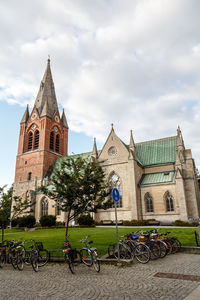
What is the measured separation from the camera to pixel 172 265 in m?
8.36

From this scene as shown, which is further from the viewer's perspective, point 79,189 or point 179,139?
point 179,139

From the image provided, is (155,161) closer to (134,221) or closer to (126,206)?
(126,206)

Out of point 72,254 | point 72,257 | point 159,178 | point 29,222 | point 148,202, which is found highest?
point 159,178

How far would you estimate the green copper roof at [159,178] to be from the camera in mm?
32487

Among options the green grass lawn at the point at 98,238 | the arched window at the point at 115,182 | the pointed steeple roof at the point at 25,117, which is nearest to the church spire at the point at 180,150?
the arched window at the point at 115,182

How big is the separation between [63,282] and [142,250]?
13.0 ft

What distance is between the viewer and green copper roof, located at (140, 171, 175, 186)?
1279 inches

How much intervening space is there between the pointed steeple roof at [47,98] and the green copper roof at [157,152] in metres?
24.6

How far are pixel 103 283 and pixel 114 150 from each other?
3104 centimetres

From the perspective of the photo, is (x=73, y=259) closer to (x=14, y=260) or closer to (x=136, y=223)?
(x=14, y=260)

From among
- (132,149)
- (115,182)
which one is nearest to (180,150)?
(132,149)

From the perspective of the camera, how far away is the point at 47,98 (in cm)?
5384

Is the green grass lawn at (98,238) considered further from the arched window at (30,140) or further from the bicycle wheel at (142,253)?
the arched window at (30,140)

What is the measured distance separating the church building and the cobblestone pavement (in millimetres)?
13871
